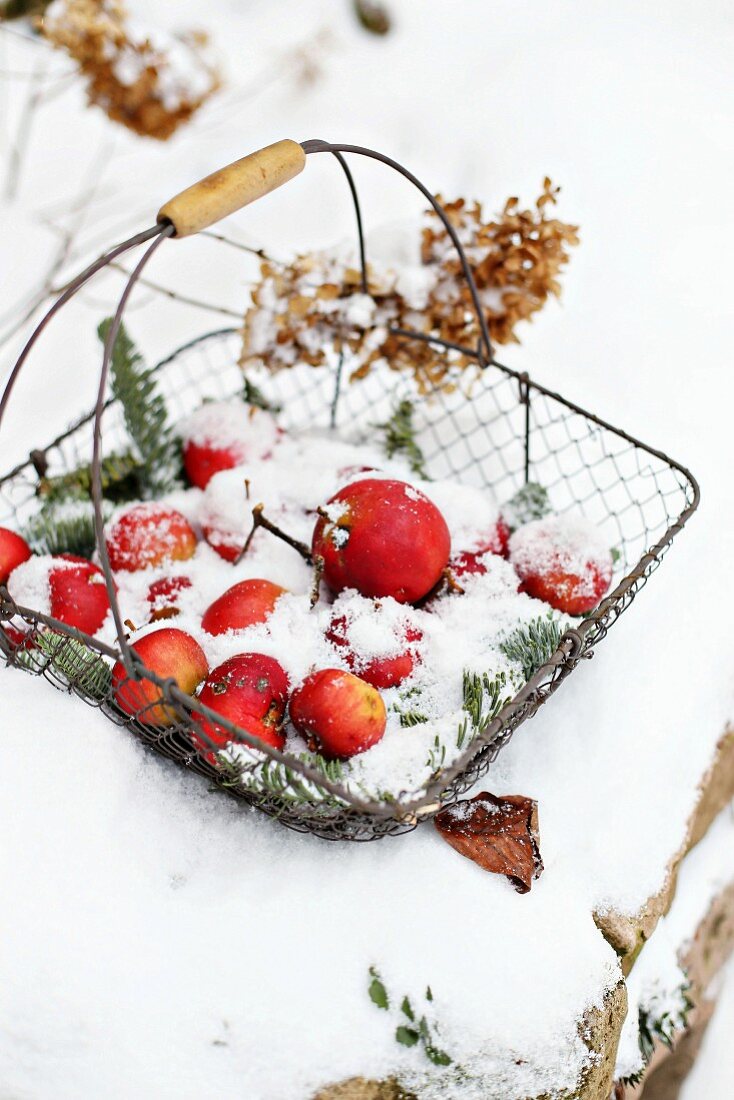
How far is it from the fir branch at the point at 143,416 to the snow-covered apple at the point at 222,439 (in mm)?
29

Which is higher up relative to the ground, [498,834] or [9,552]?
[498,834]

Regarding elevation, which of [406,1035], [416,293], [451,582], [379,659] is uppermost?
[416,293]

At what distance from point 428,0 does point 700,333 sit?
1.47 meters

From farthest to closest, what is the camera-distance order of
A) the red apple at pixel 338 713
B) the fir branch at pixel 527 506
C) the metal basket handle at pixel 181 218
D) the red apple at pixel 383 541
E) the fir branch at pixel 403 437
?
1. the fir branch at pixel 403 437
2. the fir branch at pixel 527 506
3. the red apple at pixel 383 541
4. the red apple at pixel 338 713
5. the metal basket handle at pixel 181 218

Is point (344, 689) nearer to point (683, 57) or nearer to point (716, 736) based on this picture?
point (716, 736)

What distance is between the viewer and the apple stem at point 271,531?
1.01 metres

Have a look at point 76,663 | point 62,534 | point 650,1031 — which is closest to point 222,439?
point 62,534

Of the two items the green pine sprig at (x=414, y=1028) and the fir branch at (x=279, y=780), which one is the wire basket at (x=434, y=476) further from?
the green pine sprig at (x=414, y=1028)

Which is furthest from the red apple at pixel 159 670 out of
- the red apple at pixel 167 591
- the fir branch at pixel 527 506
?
the fir branch at pixel 527 506

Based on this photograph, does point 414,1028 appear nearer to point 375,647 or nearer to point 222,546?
point 375,647

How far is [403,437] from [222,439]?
25 centimetres

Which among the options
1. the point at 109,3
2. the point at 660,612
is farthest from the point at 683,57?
the point at 660,612

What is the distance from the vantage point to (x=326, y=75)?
2480 millimetres

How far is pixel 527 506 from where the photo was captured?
1.20 metres
